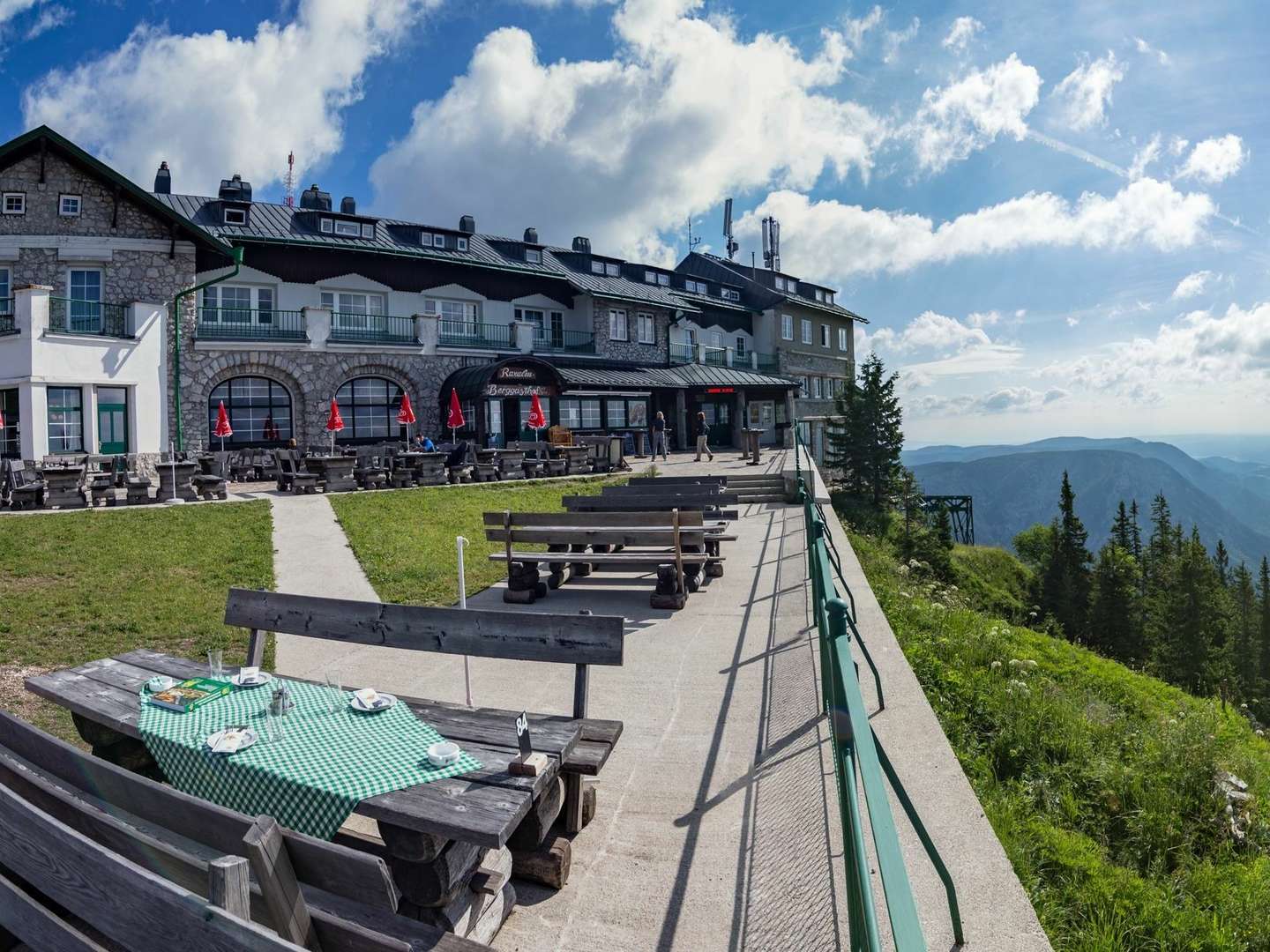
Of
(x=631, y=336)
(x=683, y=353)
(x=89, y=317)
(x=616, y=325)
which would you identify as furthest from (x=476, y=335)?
(x=683, y=353)

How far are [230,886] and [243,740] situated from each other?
161cm

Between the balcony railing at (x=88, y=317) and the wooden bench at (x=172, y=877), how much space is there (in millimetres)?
22312

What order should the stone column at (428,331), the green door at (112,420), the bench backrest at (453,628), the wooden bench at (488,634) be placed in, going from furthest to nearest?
the stone column at (428,331), the green door at (112,420), the bench backrest at (453,628), the wooden bench at (488,634)

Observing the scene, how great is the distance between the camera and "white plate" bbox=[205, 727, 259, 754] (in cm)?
294

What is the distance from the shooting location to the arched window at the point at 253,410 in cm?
2288

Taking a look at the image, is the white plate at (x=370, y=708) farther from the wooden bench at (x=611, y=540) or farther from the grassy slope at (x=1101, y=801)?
the wooden bench at (x=611, y=540)

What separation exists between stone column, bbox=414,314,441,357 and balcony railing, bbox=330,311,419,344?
0.19 meters

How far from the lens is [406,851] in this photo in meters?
2.57

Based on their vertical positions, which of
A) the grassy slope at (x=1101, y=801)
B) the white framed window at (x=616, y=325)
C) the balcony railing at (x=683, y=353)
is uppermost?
the white framed window at (x=616, y=325)

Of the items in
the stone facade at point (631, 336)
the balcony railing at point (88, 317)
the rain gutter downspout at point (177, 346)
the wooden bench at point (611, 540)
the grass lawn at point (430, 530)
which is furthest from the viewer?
the stone facade at point (631, 336)

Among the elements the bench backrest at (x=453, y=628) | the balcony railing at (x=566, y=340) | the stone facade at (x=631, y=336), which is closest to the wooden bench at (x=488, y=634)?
the bench backrest at (x=453, y=628)

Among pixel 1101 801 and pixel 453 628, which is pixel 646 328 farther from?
pixel 453 628

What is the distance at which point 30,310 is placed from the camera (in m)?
18.2

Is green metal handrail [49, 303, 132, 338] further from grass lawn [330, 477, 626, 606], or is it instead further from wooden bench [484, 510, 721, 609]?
wooden bench [484, 510, 721, 609]
